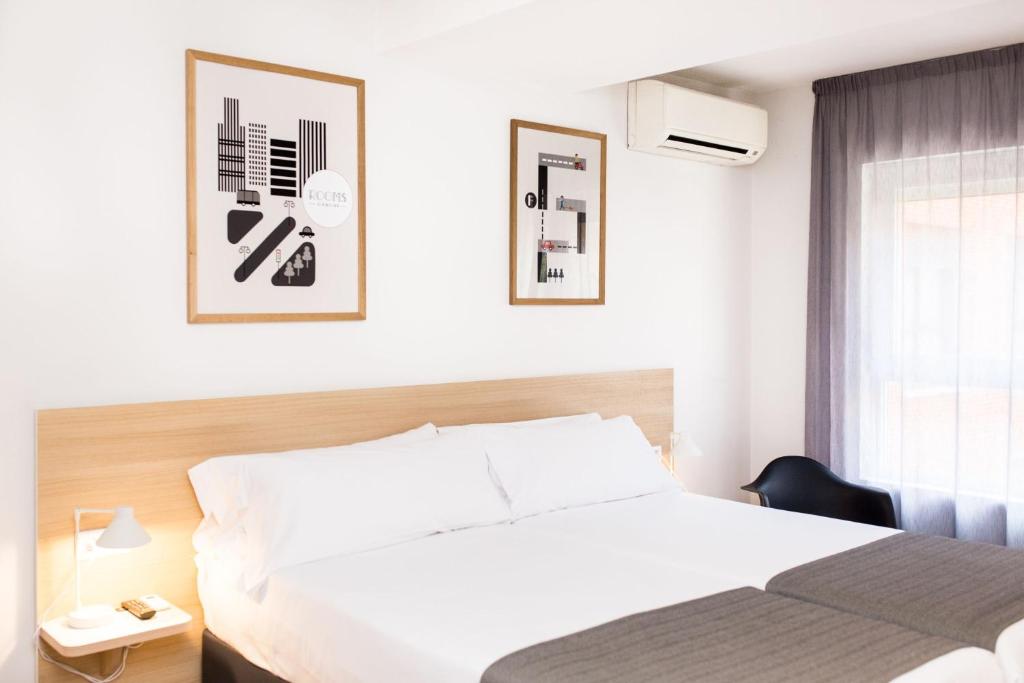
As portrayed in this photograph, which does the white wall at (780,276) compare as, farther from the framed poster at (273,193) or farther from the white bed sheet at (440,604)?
the framed poster at (273,193)

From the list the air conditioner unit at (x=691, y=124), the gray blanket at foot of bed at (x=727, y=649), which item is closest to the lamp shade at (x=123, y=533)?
the gray blanket at foot of bed at (x=727, y=649)

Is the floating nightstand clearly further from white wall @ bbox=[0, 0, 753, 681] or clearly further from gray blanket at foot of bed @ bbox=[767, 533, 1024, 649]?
gray blanket at foot of bed @ bbox=[767, 533, 1024, 649]

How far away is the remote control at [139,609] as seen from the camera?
8.57ft

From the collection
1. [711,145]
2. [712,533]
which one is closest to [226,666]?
[712,533]

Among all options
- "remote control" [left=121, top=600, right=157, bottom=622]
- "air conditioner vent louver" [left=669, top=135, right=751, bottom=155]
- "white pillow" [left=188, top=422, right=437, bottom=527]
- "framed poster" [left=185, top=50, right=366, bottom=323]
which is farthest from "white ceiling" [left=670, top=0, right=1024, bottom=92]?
"remote control" [left=121, top=600, right=157, bottom=622]

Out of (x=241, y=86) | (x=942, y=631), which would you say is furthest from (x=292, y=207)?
(x=942, y=631)

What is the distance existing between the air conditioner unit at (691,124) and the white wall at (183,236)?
98 millimetres

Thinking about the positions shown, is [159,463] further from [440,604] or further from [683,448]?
[683,448]

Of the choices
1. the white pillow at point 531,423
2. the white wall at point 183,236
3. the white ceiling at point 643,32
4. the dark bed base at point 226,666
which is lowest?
the dark bed base at point 226,666

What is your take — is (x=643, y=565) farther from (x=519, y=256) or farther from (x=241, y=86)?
(x=241, y=86)

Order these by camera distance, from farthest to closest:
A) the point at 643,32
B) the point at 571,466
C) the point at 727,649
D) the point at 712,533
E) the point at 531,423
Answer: the point at 531,423 → the point at 571,466 → the point at 712,533 → the point at 643,32 → the point at 727,649

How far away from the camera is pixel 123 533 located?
2463mm

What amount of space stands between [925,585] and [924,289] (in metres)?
2.04

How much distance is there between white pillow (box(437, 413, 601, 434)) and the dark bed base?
41.1 inches
